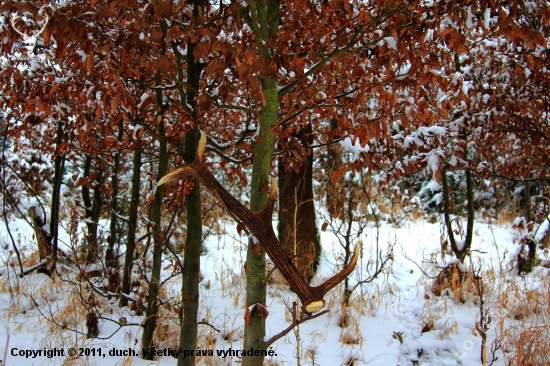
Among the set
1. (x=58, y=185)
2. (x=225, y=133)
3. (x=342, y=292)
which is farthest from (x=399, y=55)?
(x=58, y=185)

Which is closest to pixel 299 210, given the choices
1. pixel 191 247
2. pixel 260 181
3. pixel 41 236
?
pixel 191 247

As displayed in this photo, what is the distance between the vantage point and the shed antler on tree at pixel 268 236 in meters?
1.35

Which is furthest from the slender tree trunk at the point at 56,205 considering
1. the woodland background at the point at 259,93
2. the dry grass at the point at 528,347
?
the dry grass at the point at 528,347

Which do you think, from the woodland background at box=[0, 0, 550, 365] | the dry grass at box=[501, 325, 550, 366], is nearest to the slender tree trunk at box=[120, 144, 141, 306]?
the woodland background at box=[0, 0, 550, 365]

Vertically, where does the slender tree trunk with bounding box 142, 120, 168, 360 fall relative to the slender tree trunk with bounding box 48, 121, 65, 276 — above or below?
below

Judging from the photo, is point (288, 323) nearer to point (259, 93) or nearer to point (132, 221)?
point (132, 221)

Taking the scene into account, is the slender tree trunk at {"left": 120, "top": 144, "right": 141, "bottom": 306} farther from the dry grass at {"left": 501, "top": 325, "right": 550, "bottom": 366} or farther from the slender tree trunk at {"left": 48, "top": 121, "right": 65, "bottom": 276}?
the dry grass at {"left": 501, "top": 325, "right": 550, "bottom": 366}

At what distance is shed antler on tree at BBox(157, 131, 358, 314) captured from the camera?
1347 millimetres

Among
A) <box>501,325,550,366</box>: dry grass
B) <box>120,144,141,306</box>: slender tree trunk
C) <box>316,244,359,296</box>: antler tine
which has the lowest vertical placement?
<box>501,325,550,366</box>: dry grass

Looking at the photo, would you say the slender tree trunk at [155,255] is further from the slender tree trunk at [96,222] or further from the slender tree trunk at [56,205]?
the slender tree trunk at [96,222]

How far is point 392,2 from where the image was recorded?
6.55 ft

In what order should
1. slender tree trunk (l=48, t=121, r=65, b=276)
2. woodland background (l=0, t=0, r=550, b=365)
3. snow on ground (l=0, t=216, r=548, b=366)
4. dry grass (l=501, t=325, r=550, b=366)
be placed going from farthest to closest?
slender tree trunk (l=48, t=121, r=65, b=276)
snow on ground (l=0, t=216, r=548, b=366)
dry grass (l=501, t=325, r=550, b=366)
woodland background (l=0, t=0, r=550, b=365)

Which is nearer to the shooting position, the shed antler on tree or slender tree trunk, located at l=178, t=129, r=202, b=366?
the shed antler on tree

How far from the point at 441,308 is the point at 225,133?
3.15m
